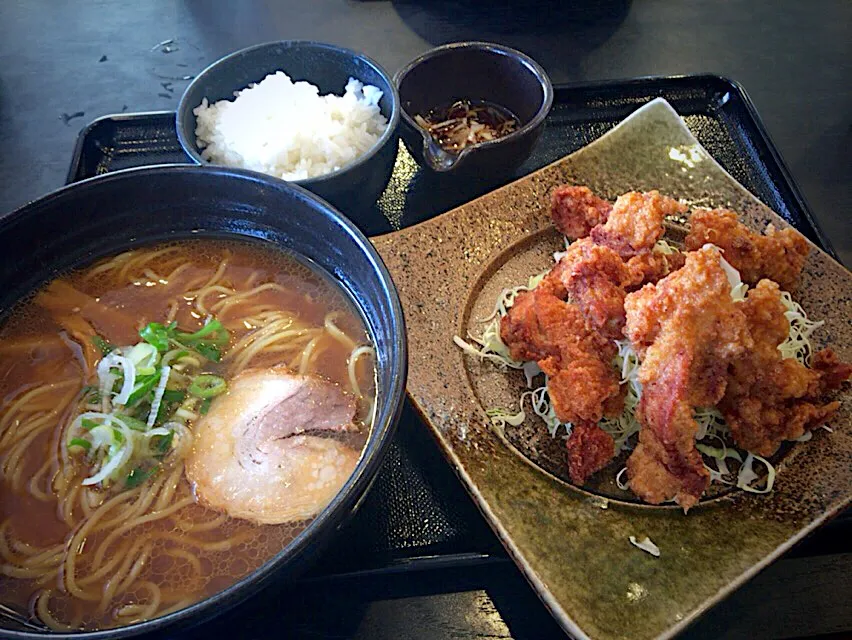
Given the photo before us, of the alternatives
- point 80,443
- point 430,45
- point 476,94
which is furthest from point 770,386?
point 430,45

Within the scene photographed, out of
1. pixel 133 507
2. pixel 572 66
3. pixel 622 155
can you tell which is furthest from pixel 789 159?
pixel 133 507

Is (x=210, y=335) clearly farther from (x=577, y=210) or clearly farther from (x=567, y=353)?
(x=577, y=210)

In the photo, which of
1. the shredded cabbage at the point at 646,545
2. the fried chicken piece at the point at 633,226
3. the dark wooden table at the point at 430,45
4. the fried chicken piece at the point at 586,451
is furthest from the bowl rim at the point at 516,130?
the shredded cabbage at the point at 646,545

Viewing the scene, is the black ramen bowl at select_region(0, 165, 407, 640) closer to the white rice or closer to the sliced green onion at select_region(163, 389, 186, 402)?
the sliced green onion at select_region(163, 389, 186, 402)

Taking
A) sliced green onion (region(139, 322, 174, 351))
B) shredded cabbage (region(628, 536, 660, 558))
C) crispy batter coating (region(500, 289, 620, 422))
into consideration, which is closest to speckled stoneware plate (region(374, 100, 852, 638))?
shredded cabbage (region(628, 536, 660, 558))

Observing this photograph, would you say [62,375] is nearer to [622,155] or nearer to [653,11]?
[622,155]

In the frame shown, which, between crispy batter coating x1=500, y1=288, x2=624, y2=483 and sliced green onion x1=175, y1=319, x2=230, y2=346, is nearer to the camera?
sliced green onion x1=175, y1=319, x2=230, y2=346
